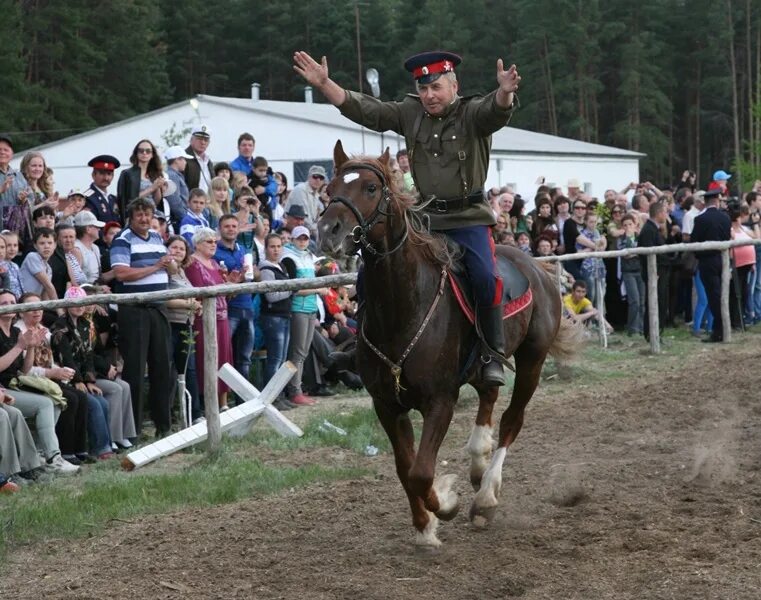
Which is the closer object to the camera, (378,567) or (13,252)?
(378,567)

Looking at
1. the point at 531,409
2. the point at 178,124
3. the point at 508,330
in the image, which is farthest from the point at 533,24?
the point at 508,330

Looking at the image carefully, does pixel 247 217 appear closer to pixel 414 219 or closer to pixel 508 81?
pixel 414 219

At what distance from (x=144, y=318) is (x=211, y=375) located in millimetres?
1168

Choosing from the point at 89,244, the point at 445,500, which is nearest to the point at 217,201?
the point at 89,244

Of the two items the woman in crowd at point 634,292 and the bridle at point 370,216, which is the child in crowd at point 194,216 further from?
the woman in crowd at point 634,292

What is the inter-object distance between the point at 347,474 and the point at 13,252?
378cm

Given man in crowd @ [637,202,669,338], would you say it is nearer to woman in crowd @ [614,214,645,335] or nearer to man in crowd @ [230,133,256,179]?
woman in crowd @ [614,214,645,335]

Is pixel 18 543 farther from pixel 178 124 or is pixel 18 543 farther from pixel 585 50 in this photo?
pixel 585 50

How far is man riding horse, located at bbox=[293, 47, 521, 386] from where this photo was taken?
24.3ft

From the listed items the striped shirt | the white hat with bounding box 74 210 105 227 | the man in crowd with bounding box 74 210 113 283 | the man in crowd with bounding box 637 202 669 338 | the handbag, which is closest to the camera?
the handbag

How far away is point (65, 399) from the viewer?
9766 mm

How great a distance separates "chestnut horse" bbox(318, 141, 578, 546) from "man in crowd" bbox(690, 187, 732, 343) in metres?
11.5

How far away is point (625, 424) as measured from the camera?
1106 centimetres

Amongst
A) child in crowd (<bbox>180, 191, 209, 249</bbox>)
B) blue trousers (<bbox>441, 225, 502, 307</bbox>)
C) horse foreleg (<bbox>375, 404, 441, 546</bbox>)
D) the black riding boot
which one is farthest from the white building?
horse foreleg (<bbox>375, 404, 441, 546</bbox>)
